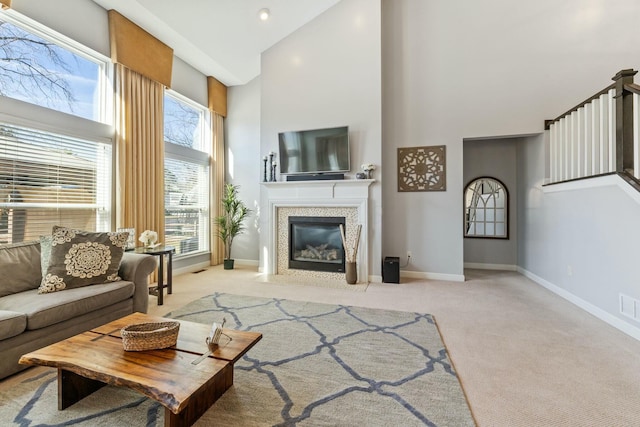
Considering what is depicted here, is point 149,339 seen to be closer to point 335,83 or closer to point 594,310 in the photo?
point 594,310

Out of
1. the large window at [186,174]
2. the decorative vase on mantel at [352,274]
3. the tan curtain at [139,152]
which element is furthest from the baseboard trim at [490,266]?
the tan curtain at [139,152]

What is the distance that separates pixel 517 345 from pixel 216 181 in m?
5.03

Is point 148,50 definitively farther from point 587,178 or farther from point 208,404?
point 587,178

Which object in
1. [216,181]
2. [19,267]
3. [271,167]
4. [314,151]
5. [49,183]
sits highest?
[314,151]

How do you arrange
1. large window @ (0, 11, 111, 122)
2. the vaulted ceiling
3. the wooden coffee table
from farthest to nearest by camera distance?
the vaulted ceiling < large window @ (0, 11, 111, 122) < the wooden coffee table

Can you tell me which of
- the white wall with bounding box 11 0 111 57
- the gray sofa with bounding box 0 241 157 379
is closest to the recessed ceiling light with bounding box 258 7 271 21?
the white wall with bounding box 11 0 111 57

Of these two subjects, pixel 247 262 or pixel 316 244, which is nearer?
pixel 316 244

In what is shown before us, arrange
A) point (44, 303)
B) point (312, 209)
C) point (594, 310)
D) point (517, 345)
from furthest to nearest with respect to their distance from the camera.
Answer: point (312, 209) → point (594, 310) → point (517, 345) → point (44, 303)

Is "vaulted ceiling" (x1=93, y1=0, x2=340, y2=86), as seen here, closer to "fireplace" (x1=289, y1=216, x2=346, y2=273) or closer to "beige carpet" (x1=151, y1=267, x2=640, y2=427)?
"fireplace" (x1=289, y1=216, x2=346, y2=273)

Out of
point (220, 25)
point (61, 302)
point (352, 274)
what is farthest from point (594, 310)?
point (220, 25)

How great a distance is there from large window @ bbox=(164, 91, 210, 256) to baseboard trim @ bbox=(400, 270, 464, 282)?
364cm

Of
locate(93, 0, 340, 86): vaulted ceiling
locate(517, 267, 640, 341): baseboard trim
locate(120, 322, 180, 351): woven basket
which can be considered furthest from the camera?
locate(93, 0, 340, 86): vaulted ceiling

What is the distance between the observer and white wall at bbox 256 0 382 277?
13.9 feet

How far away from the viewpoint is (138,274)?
2.64 metres
